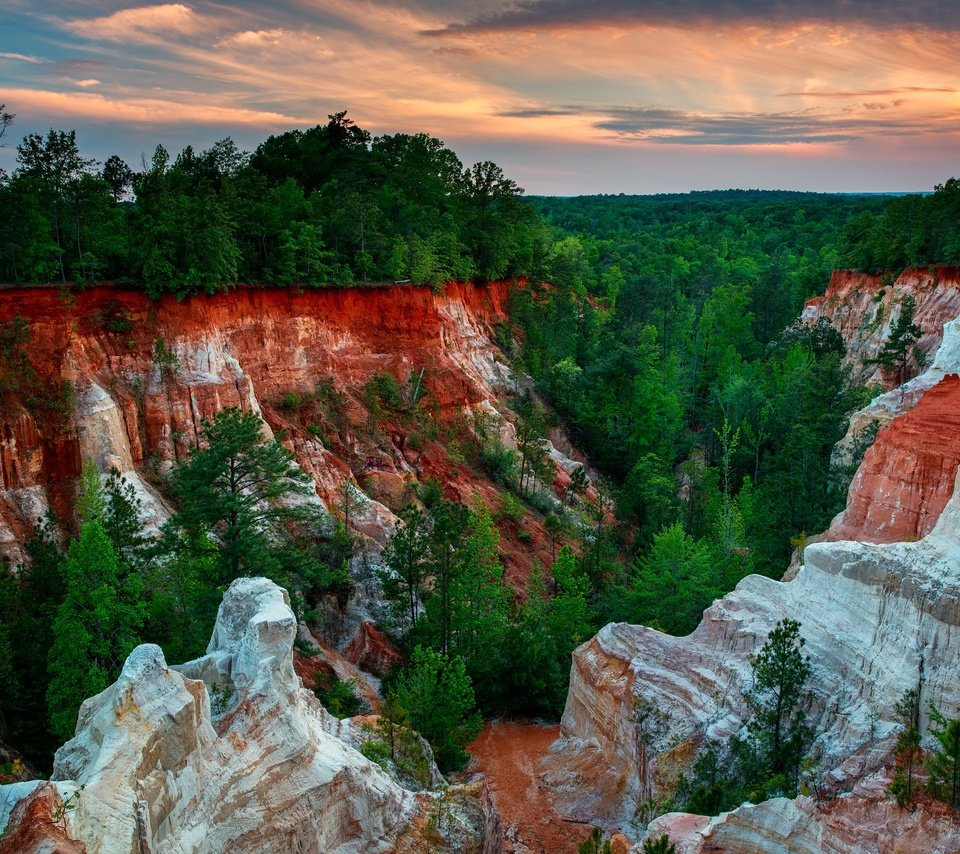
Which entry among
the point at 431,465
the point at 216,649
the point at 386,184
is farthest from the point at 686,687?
the point at 386,184

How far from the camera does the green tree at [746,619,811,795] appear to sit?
20141 millimetres

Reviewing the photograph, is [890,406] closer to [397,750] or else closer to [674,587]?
[674,587]

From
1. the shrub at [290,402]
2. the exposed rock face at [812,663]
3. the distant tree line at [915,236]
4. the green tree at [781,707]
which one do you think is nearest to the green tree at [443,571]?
the exposed rock face at [812,663]

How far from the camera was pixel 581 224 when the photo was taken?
141750 millimetres

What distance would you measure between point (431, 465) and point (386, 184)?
1879cm

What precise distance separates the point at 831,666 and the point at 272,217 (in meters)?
30.8

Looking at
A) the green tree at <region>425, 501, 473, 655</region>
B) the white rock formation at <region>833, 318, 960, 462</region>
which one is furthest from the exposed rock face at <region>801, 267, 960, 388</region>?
the green tree at <region>425, 501, 473, 655</region>

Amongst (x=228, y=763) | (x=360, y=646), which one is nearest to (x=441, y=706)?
(x=360, y=646)

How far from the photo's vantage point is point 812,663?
68.9 feet

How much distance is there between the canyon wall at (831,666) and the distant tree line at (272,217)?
73.1 feet

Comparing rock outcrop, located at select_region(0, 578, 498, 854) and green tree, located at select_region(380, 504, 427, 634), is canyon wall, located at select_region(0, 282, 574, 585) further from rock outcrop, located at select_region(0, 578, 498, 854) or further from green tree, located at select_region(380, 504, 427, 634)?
rock outcrop, located at select_region(0, 578, 498, 854)

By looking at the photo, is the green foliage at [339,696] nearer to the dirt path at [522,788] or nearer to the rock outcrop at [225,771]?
the dirt path at [522,788]

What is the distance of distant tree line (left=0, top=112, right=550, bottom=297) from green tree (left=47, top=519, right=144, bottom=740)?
14.1 meters

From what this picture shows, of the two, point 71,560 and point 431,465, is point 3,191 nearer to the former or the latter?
point 71,560
